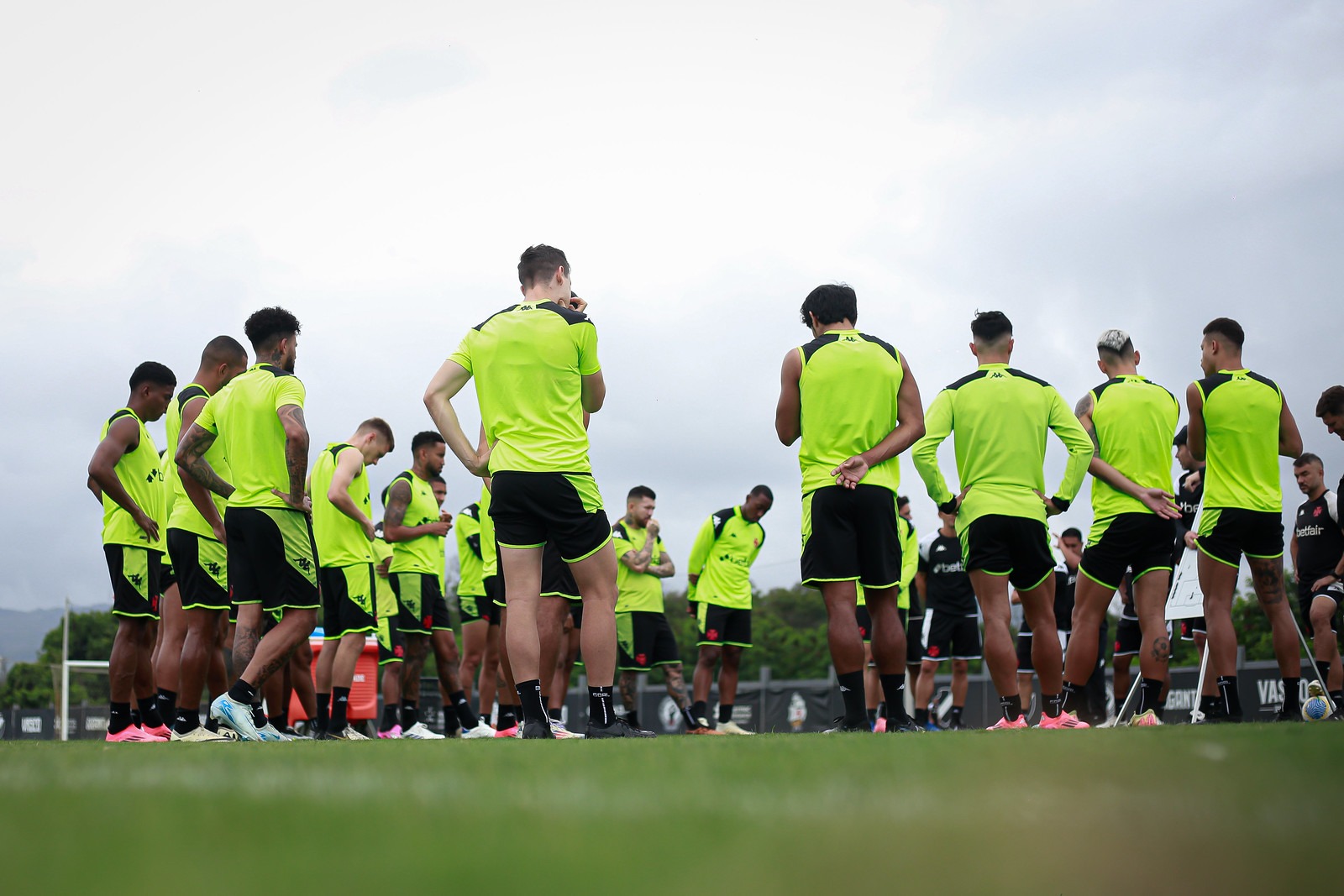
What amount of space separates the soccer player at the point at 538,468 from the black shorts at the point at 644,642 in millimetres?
7296

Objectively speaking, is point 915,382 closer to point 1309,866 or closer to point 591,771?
point 591,771

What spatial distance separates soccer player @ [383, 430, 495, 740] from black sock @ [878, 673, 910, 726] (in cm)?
543

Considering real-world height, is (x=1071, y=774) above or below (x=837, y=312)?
below

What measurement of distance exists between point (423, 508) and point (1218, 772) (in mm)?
9989

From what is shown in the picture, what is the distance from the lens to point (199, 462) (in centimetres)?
691

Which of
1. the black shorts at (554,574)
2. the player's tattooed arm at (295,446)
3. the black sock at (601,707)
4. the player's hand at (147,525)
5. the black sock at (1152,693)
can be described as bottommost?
the black sock at (1152,693)

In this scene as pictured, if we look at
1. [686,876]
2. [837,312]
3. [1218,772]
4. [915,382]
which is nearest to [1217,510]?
[915,382]

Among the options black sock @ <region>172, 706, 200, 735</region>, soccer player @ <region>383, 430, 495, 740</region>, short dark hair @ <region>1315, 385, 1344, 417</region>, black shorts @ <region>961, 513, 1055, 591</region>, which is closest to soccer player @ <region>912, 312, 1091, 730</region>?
black shorts @ <region>961, 513, 1055, 591</region>

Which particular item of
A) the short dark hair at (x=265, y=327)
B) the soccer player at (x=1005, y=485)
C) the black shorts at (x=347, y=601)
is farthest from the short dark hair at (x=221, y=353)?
the soccer player at (x=1005, y=485)

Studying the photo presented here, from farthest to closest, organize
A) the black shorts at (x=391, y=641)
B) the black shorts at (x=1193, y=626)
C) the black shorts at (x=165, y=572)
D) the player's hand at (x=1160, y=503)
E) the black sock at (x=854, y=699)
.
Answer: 1. the black shorts at (x=391, y=641)
2. the black shorts at (x=1193, y=626)
3. the black shorts at (x=165, y=572)
4. the player's hand at (x=1160, y=503)
5. the black sock at (x=854, y=699)

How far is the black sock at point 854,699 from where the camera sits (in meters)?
6.32

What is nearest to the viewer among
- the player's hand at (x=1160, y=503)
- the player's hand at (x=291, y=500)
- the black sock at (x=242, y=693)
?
the black sock at (x=242, y=693)

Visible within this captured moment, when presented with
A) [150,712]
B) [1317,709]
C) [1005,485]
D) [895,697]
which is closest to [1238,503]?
[1317,709]

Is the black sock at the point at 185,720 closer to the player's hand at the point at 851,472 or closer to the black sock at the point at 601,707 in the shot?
the black sock at the point at 601,707
